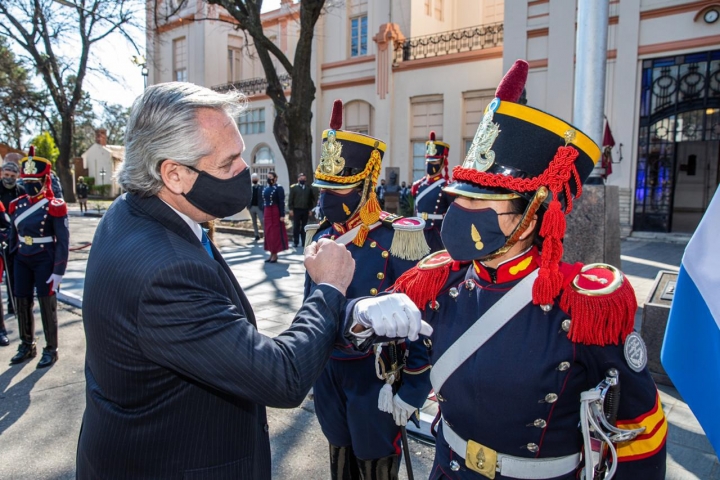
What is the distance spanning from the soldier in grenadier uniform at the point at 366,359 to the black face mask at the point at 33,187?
3.94 meters

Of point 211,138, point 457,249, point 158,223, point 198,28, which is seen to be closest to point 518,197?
point 457,249

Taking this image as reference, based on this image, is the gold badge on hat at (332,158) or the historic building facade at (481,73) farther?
the historic building facade at (481,73)

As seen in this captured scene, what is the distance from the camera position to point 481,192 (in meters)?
1.90

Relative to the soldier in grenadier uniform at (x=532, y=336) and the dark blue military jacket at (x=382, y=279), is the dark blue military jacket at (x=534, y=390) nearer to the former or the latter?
the soldier in grenadier uniform at (x=532, y=336)

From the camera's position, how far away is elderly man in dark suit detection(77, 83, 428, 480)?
1.41 metres

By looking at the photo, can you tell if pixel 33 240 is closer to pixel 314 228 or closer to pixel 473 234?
pixel 314 228

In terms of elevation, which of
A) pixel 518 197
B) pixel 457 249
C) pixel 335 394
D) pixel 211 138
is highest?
pixel 211 138

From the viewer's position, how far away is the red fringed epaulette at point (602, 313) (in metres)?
1.67

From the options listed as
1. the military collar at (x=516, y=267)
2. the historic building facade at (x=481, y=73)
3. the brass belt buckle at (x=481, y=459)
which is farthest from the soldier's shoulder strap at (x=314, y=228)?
the historic building facade at (x=481, y=73)

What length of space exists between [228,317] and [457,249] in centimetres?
91

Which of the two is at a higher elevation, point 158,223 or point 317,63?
point 317,63

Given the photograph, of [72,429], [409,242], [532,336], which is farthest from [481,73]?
[532,336]

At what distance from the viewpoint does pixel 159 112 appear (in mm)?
1588

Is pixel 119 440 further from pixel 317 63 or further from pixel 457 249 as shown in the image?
pixel 317 63
